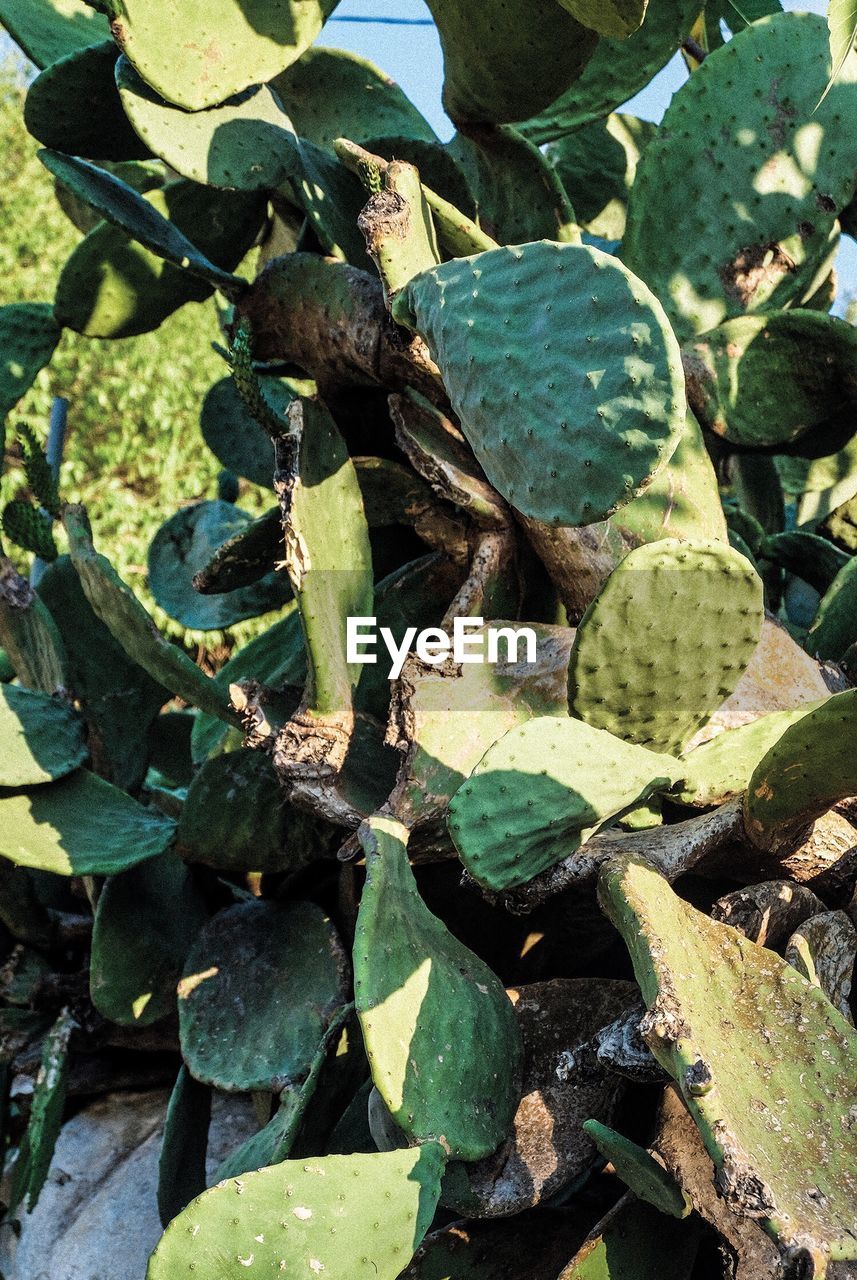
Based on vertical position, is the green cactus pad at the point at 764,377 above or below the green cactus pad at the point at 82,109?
below

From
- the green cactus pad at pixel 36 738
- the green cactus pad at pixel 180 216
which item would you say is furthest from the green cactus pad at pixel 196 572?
the green cactus pad at pixel 180 216

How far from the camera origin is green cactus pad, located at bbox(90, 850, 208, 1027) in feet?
4.81

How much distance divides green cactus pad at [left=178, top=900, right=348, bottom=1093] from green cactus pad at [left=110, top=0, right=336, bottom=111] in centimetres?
91

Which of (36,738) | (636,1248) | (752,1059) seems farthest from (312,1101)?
(36,738)

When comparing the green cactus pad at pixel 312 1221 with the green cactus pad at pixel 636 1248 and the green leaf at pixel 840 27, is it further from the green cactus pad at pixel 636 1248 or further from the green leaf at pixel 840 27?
the green leaf at pixel 840 27

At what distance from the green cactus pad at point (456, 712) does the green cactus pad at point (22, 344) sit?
0.75 metres

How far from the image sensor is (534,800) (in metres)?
1.04

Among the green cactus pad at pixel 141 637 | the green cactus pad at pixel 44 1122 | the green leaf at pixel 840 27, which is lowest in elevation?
the green cactus pad at pixel 44 1122

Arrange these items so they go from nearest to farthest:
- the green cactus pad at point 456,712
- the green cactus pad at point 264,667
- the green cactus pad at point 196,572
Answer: the green cactus pad at point 456,712 → the green cactus pad at point 264,667 → the green cactus pad at point 196,572

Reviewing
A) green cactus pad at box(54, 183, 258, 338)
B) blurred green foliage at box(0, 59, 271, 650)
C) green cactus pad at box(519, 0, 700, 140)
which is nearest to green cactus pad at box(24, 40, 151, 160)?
green cactus pad at box(54, 183, 258, 338)

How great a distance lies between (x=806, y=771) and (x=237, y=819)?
0.68 m

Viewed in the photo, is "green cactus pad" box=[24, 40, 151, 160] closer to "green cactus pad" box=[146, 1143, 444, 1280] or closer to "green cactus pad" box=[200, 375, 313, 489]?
"green cactus pad" box=[200, 375, 313, 489]

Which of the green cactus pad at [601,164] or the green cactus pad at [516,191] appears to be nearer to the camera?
the green cactus pad at [516,191]

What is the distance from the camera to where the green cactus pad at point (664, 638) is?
1.10m
